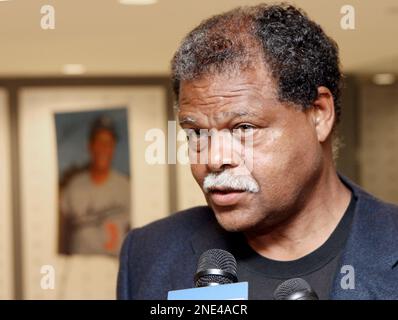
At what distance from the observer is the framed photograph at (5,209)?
3.84m

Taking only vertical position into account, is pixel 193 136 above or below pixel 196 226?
above

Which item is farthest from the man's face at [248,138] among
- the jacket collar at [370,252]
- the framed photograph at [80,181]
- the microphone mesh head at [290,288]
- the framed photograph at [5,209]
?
the framed photograph at [5,209]

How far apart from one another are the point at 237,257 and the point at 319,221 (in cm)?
13

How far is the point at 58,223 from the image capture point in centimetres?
384

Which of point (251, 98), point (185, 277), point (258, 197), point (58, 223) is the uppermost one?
point (251, 98)

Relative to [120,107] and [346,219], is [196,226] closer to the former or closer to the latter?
[346,219]

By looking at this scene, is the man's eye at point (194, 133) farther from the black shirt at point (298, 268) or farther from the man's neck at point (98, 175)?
the man's neck at point (98, 175)

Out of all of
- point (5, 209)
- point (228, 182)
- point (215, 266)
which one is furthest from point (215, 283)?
point (5, 209)

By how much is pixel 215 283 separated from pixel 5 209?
341cm

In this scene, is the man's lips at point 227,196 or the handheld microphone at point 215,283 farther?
the man's lips at point 227,196

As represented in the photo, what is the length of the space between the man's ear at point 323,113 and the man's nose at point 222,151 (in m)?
0.16

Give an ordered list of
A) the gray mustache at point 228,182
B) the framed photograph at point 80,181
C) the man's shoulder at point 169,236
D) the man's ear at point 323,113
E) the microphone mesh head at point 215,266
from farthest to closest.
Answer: the framed photograph at point 80,181, the man's shoulder at point 169,236, the man's ear at point 323,113, the gray mustache at point 228,182, the microphone mesh head at point 215,266
